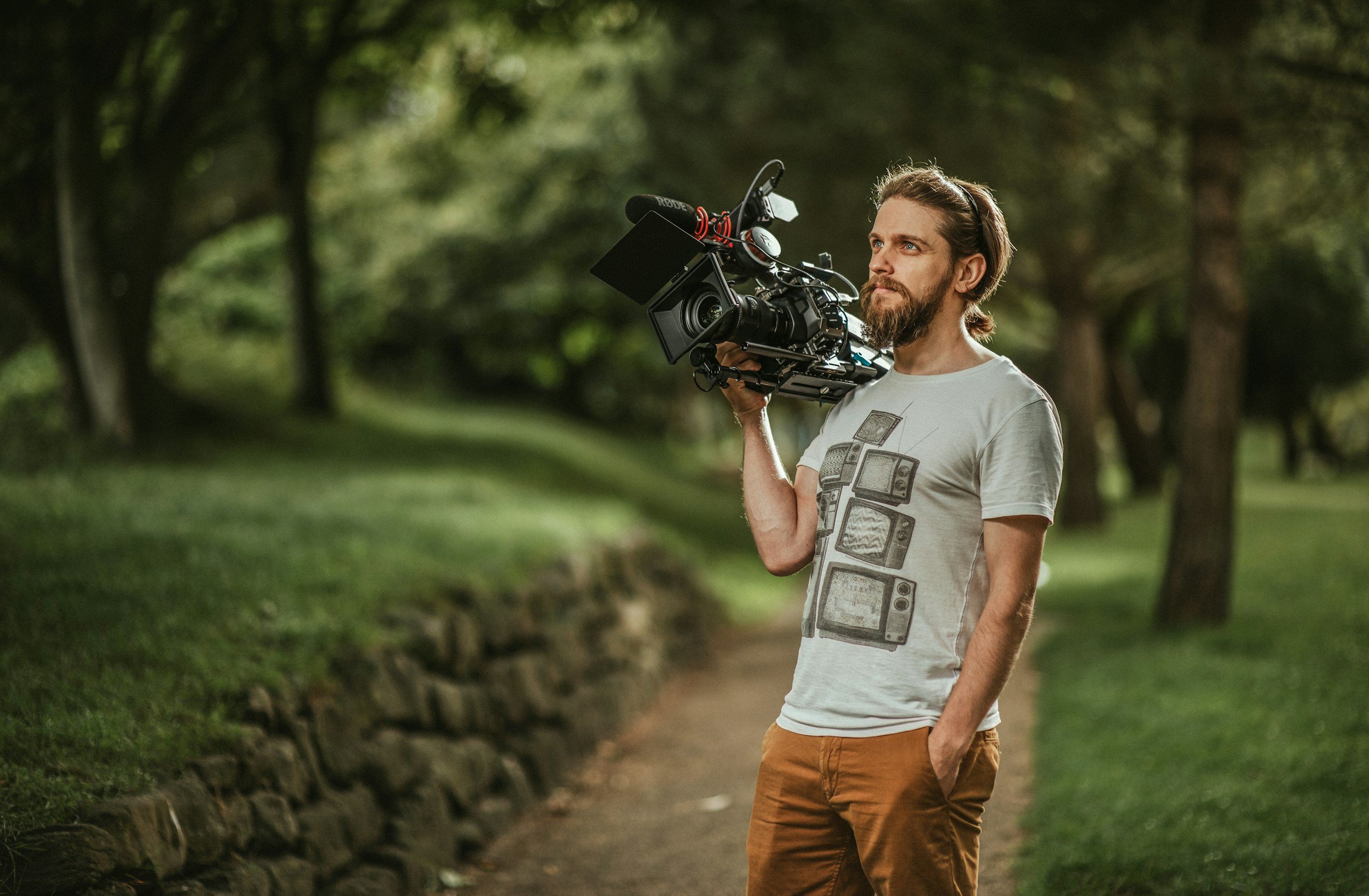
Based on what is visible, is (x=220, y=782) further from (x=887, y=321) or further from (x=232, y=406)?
(x=232, y=406)

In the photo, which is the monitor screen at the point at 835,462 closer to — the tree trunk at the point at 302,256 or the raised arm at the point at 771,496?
the raised arm at the point at 771,496

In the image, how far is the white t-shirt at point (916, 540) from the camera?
2.27m

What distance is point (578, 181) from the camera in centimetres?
1716

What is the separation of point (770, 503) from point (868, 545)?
33cm

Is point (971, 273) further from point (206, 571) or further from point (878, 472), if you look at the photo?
point (206, 571)

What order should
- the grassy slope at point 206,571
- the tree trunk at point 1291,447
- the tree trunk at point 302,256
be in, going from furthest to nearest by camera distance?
the tree trunk at point 1291,447, the tree trunk at point 302,256, the grassy slope at point 206,571

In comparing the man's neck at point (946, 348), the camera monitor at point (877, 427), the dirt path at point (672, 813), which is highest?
the man's neck at point (946, 348)

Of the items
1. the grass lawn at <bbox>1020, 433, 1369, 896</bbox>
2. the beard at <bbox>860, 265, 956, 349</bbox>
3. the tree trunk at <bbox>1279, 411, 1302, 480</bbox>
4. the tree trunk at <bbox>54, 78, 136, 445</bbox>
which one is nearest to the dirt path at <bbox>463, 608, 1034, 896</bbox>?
the grass lawn at <bbox>1020, 433, 1369, 896</bbox>

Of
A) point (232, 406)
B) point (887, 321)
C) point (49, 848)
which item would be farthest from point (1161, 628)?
point (232, 406)

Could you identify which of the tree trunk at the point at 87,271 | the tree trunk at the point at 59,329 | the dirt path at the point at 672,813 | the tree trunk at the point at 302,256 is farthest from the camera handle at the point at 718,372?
the tree trunk at the point at 302,256

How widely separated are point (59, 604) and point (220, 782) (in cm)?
159

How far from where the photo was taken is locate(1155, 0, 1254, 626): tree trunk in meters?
8.45

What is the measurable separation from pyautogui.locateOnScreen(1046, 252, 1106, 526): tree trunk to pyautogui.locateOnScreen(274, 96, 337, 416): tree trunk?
1051 cm

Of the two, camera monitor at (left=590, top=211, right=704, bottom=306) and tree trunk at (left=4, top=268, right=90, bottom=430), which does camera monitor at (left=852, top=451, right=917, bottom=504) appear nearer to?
camera monitor at (left=590, top=211, right=704, bottom=306)
